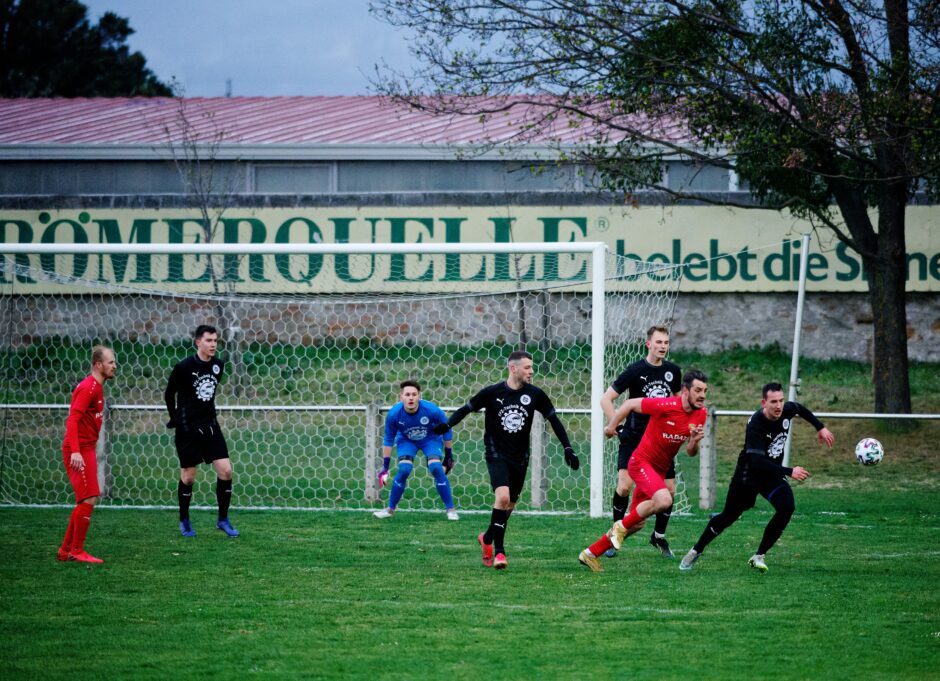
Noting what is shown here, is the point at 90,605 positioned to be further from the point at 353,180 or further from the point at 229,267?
the point at 353,180

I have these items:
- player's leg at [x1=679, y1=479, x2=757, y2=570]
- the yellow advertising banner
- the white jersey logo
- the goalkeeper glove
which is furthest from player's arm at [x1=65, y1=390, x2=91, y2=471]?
the yellow advertising banner

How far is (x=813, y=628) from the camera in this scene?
23.4ft

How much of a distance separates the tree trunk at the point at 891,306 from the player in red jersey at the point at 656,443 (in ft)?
30.3

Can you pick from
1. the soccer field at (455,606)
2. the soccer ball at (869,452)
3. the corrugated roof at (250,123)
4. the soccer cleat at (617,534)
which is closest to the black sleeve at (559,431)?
the soccer cleat at (617,534)

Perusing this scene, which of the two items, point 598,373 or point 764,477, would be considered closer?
point 764,477

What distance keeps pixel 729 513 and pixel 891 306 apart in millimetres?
9627

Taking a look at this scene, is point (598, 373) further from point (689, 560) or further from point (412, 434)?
point (689, 560)

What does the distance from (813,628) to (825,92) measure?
10.8 metres

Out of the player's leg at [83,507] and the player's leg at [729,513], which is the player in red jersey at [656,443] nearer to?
the player's leg at [729,513]

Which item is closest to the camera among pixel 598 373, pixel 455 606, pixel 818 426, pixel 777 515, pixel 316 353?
pixel 455 606

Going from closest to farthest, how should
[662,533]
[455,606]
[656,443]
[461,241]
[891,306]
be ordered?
[455,606] → [656,443] → [662,533] → [891,306] → [461,241]

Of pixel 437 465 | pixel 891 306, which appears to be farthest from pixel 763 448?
pixel 891 306

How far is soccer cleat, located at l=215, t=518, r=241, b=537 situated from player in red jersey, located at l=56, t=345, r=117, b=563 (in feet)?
5.73

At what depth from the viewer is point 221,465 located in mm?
11172
